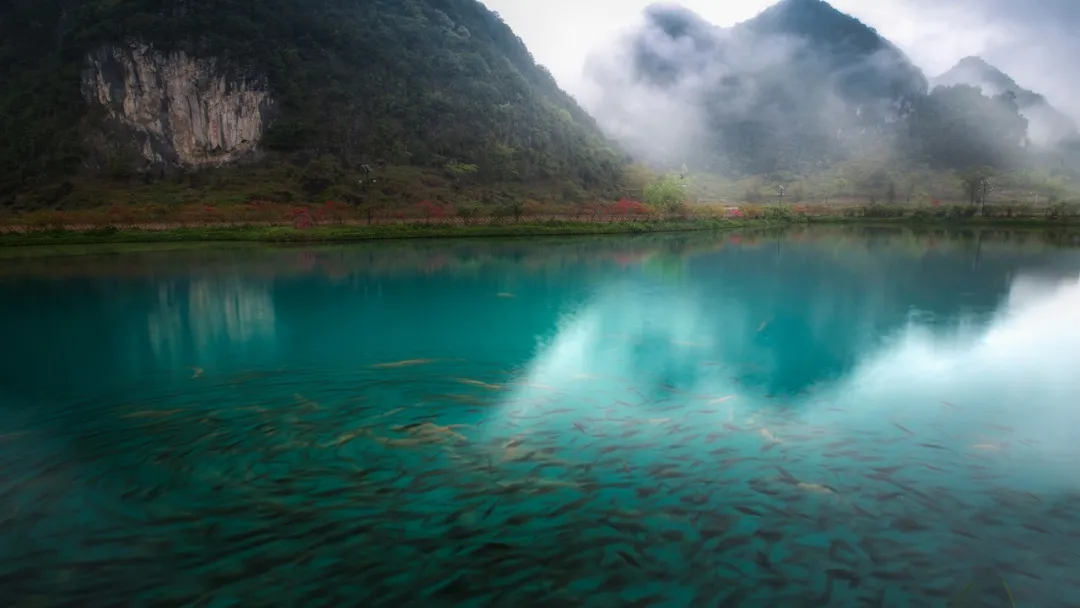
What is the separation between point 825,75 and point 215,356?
202436 millimetres

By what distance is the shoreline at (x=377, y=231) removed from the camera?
1328 inches

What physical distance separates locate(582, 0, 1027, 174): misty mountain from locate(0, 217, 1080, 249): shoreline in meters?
90.7

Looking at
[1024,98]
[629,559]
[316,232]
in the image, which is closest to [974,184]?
[316,232]

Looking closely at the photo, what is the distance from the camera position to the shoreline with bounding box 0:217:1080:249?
3372 cm

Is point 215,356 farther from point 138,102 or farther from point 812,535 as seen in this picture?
point 138,102

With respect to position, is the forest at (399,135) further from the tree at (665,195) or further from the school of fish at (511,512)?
the school of fish at (511,512)

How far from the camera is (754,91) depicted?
170 metres

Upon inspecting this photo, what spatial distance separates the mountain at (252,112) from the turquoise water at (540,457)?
62526 mm

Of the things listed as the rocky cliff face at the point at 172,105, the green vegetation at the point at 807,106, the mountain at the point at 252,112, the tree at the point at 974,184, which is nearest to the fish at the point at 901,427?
the mountain at the point at 252,112

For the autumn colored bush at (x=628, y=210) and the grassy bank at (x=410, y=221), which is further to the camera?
the autumn colored bush at (x=628, y=210)

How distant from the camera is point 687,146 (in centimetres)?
14725

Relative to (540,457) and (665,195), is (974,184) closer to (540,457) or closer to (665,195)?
(665,195)

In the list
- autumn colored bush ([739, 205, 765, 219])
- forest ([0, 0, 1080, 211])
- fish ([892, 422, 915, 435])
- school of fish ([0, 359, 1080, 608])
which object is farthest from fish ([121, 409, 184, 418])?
autumn colored bush ([739, 205, 765, 219])

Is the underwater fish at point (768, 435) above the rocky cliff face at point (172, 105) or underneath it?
underneath
